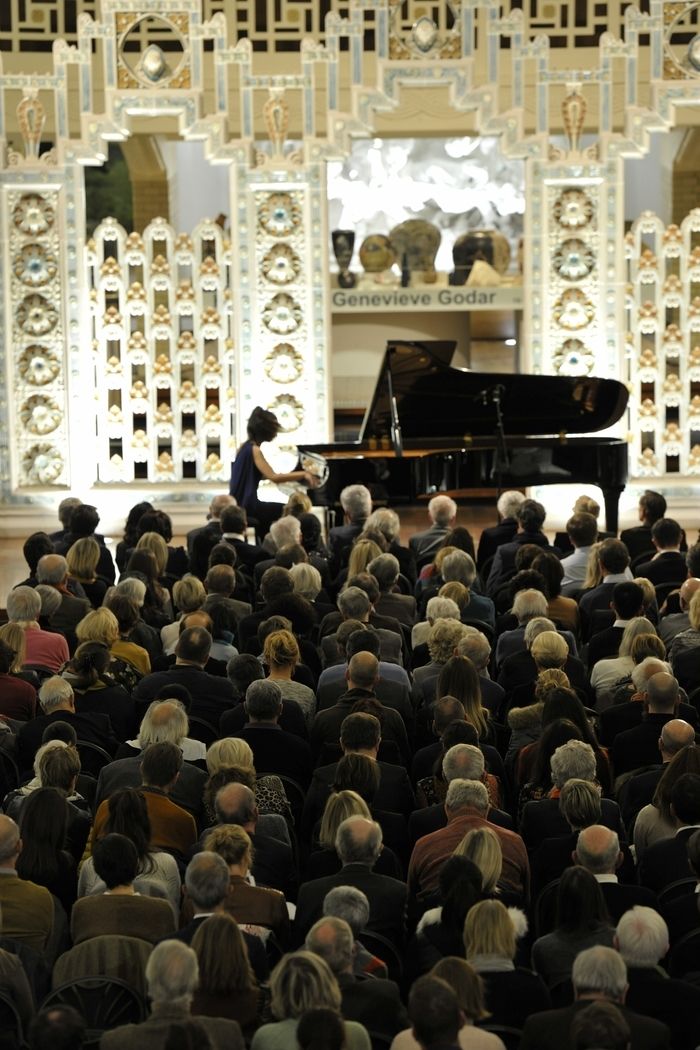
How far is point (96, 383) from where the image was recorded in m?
15.0

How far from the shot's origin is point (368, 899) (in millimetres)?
5145

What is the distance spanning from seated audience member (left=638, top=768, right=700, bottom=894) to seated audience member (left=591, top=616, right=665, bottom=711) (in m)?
1.64

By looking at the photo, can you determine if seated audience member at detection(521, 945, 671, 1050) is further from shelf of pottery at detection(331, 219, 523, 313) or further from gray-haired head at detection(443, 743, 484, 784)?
shelf of pottery at detection(331, 219, 523, 313)

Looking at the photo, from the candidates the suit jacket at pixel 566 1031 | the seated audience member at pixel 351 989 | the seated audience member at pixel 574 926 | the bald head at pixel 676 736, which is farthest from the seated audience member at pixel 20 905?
the bald head at pixel 676 736

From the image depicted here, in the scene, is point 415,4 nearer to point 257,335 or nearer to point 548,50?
point 548,50

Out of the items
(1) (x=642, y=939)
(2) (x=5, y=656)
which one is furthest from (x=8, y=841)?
(2) (x=5, y=656)

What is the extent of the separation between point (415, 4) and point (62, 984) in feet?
37.5

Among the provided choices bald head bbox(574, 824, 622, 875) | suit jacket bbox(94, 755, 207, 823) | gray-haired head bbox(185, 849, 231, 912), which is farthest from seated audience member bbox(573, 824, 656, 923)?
suit jacket bbox(94, 755, 207, 823)

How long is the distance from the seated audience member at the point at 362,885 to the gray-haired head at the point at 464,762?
2.30 ft

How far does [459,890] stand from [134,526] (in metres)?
6.35

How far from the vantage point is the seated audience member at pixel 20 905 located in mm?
5074

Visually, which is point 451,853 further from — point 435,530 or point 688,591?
point 435,530

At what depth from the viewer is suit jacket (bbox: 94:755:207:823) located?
614cm

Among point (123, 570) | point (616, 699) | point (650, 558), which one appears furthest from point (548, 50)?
point (616, 699)
